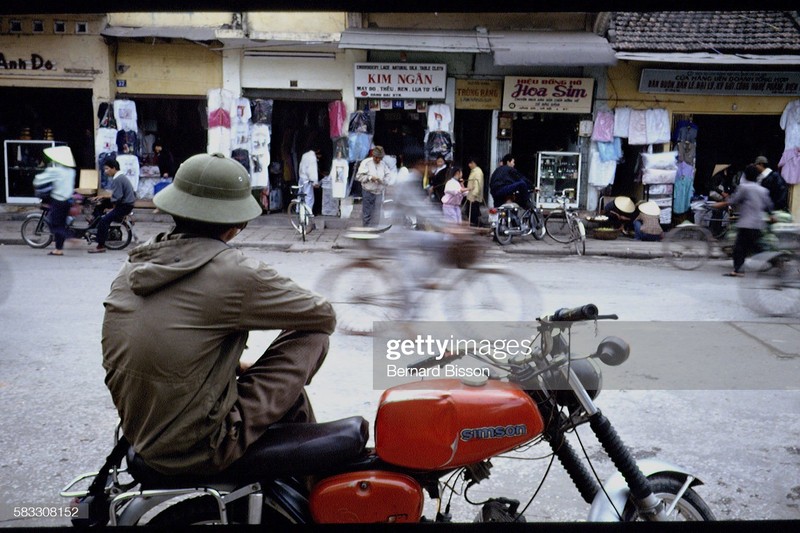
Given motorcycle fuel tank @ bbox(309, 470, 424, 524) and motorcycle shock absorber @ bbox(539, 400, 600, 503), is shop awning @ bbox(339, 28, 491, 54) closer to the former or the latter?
motorcycle shock absorber @ bbox(539, 400, 600, 503)

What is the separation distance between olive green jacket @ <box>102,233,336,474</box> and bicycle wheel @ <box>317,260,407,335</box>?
15.2 feet

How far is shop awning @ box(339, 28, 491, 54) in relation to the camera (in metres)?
13.9

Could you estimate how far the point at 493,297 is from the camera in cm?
703

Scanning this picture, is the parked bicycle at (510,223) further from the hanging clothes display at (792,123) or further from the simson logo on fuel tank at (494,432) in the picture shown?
the simson logo on fuel tank at (494,432)

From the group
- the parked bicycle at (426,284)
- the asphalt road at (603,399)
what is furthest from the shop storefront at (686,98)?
the parked bicycle at (426,284)

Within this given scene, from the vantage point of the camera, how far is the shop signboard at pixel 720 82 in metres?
15.0

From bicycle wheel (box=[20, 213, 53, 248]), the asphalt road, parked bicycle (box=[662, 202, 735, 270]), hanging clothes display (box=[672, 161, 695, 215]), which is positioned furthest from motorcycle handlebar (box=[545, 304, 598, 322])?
hanging clothes display (box=[672, 161, 695, 215])

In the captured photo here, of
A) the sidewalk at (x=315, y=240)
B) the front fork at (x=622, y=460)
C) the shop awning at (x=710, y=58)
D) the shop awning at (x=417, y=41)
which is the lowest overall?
the sidewalk at (x=315, y=240)

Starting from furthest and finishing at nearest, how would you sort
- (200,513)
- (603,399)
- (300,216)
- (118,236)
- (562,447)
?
(300,216)
(118,236)
(603,399)
(562,447)
(200,513)

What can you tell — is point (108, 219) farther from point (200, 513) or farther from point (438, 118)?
point (200, 513)

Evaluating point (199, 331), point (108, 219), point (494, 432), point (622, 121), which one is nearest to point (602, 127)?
point (622, 121)

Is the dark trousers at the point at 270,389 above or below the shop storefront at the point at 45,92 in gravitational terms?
below

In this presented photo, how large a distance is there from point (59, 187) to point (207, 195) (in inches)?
376

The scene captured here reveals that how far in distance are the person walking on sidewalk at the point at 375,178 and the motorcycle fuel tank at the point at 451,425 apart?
438 inches
